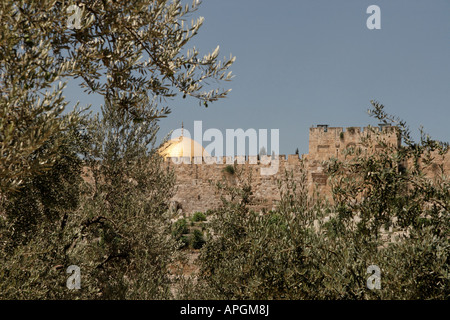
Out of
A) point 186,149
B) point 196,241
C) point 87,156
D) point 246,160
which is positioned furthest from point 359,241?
point 186,149

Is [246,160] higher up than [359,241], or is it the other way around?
[246,160]

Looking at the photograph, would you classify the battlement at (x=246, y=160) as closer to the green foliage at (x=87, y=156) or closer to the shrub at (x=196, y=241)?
the shrub at (x=196, y=241)

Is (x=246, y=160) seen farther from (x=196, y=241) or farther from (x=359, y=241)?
(x=359, y=241)

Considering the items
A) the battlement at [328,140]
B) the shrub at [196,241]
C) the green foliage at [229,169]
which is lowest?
the shrub at [196,241]

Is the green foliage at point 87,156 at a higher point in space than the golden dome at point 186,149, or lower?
lower

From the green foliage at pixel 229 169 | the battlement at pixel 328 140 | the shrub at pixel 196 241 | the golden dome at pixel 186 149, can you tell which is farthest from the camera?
the golden dome at pixel 186 149

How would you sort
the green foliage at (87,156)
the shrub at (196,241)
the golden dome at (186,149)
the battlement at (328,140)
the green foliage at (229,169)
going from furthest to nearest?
the golden dome at (186,149) → the green foliage at (229,169) → the battlement at (328,140) → the shrub at (196,241) → the green foliage at (87,156)

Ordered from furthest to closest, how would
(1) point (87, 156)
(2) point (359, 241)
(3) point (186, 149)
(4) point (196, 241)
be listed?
(3) point (186, 149) < (4) point (196, 241) < (1) point (87, 156) < (2) point (359, 241)

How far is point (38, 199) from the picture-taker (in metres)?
6.13

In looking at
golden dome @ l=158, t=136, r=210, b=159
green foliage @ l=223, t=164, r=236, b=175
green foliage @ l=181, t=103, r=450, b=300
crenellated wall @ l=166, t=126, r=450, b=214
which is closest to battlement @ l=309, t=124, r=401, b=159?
crenellated wall @ l=166, t=126, r=450, b=214

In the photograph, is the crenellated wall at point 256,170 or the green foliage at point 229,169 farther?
the green foliage at point 229,169

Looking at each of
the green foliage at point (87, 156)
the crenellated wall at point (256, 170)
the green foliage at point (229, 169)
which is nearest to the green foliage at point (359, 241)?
the green foliage at point (87, 156)

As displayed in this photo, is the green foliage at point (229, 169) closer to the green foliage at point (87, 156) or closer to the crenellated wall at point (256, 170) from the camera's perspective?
the crenellated wall at point (256, 170)
